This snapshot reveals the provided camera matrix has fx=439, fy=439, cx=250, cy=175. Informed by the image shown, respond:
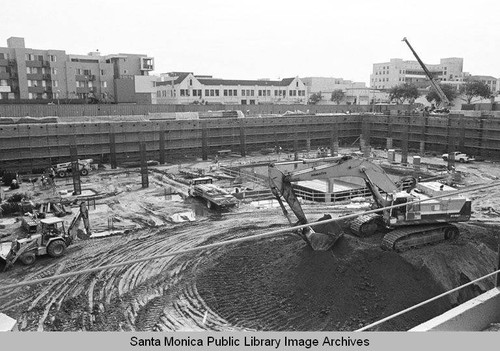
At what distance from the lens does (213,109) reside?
2105 inches

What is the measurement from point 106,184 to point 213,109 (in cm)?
2887

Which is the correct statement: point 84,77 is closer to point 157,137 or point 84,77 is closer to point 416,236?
point 157,137

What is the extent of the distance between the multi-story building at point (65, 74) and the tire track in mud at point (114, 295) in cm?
4591

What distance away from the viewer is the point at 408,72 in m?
107

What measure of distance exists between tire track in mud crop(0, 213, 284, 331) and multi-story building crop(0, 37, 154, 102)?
4591cm

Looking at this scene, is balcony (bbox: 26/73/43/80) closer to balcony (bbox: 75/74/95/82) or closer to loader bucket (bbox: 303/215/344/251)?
balcony (bbox: 75/74/95/82)

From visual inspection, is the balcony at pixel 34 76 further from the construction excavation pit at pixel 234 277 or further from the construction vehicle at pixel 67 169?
the construction excavation pit at pixel 234 277

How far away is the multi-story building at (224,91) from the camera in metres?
65.2

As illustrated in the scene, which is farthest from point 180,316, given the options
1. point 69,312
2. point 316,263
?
point 316,263

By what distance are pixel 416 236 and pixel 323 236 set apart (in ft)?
10.0

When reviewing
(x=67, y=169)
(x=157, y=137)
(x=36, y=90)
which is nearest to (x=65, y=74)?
(x=36, y=90)

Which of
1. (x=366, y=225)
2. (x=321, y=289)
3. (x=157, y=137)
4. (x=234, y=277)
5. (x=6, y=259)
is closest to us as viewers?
(x=321, y=289)

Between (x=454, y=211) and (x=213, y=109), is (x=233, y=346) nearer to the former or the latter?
(x=454, y=211)

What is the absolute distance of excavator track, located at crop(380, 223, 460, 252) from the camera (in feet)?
41.6
